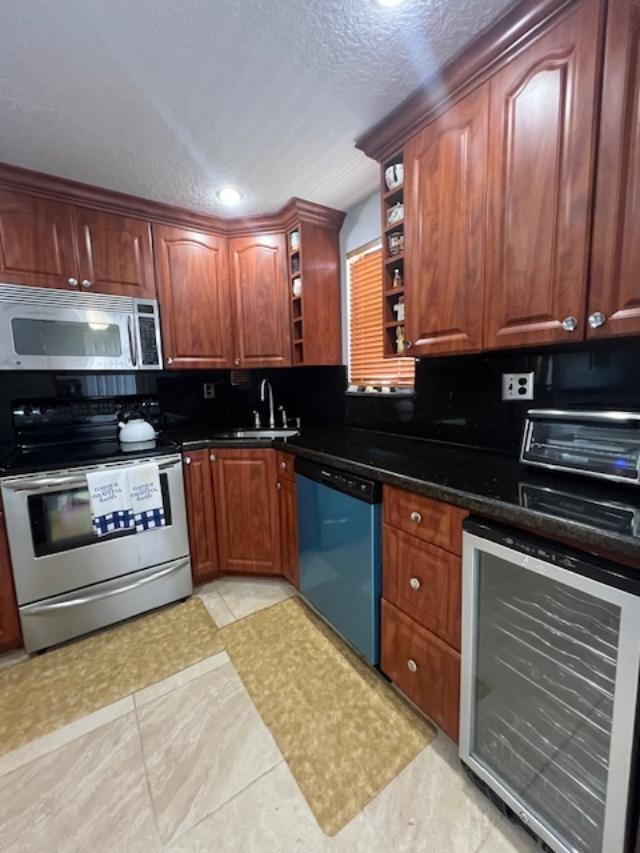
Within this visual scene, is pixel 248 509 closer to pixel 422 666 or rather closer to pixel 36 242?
pixel 422 666

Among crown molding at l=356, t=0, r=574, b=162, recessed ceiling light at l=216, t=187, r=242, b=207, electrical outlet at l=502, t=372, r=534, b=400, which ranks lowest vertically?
electrical outlet at l=502, t=372, r=534, b=400

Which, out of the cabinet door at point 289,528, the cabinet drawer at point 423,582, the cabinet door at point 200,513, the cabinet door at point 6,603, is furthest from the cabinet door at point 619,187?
the cabinet door at point 6,603

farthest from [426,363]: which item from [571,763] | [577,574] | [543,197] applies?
[571,763]

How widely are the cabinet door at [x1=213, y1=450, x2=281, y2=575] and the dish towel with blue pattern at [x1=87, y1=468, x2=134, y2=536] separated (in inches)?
19.4

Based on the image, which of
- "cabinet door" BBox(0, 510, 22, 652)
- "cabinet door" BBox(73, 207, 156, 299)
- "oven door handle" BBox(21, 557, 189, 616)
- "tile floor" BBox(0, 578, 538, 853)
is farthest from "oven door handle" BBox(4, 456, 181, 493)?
"cabinet door" BBox(73, 207, 156, 299)

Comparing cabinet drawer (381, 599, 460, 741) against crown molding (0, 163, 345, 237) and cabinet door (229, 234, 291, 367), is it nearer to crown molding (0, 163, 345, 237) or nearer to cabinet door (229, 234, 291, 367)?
cabinet door (229, 234, 291, 367)

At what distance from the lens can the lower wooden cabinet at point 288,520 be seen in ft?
6.39

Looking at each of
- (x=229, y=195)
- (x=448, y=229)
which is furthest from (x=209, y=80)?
(x=448, y=229)

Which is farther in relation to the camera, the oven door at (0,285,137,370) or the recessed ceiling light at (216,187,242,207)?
the recessed ceiling light at (216,187,242,207)

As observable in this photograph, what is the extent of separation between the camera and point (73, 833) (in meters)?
1.02

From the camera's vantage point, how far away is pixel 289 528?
6.64 feet

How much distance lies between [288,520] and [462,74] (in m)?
2.03

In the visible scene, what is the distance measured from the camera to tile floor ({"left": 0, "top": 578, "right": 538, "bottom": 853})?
3.23 ft

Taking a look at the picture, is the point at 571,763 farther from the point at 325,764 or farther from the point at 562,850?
the point at 325,764
